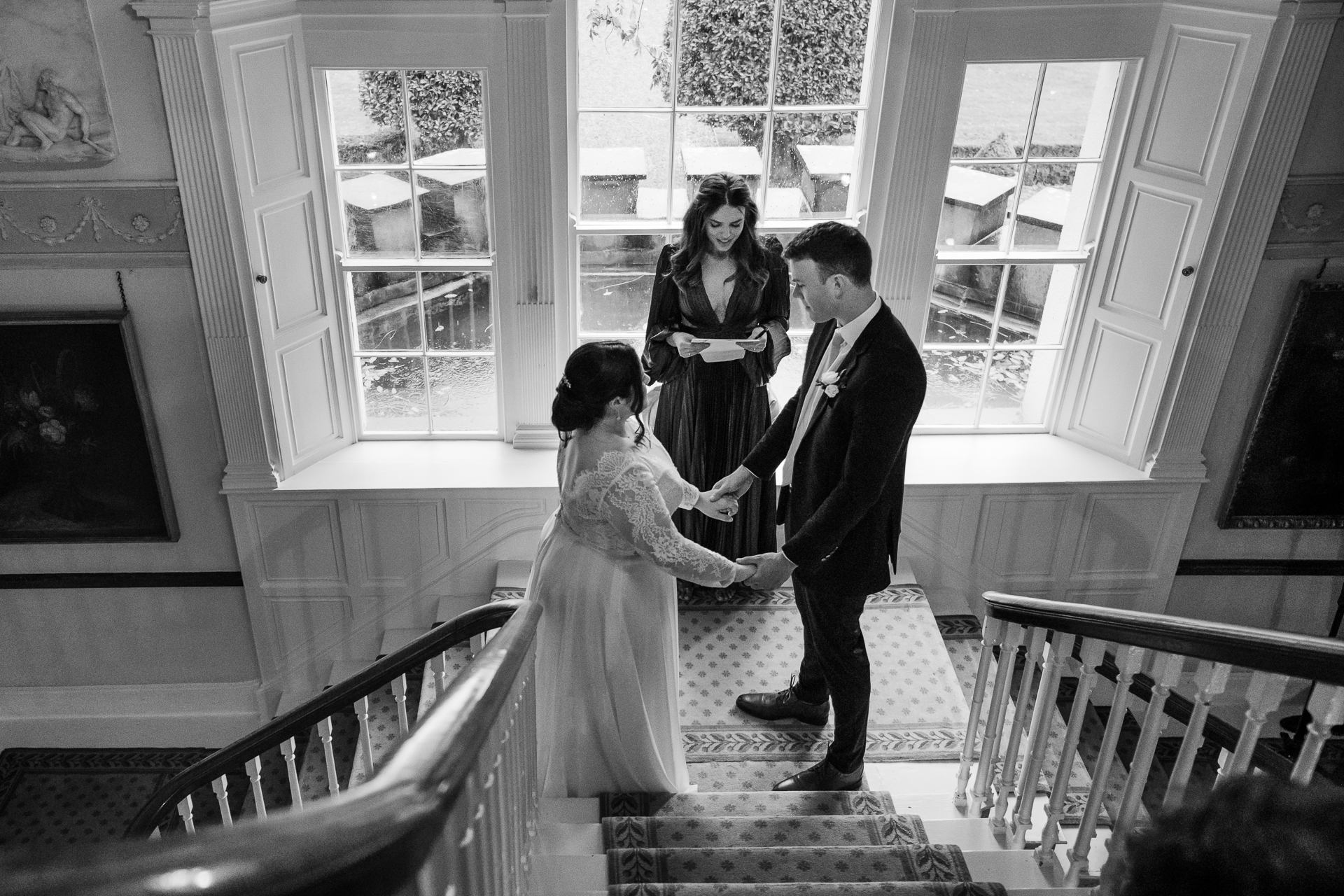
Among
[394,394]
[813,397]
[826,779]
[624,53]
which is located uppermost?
[624,53]

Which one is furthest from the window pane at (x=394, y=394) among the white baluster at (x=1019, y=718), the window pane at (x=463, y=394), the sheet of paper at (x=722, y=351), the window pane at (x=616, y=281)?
the white baluster at (x=1019, y=718)

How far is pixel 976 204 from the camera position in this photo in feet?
15.9

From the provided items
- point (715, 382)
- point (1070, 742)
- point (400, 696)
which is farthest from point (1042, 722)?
point (715, 382)

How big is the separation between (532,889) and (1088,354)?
4073mm

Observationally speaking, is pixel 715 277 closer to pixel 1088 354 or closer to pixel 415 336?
pixel 415 336

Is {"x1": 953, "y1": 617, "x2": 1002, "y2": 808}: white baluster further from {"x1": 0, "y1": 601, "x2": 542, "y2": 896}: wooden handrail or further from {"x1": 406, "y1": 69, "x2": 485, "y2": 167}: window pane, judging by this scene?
{"x1": 406, "y1": 69, "x2": 485, "y2": 167}: window pane

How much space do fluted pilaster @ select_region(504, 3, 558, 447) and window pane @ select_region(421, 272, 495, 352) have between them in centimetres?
28

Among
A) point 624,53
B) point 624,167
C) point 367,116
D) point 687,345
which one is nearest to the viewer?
point 687,345

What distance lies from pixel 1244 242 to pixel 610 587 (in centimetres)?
347

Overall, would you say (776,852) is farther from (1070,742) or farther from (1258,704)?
(1258,704)

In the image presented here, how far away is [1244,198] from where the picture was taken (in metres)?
4.43

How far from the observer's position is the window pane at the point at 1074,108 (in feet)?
15.1

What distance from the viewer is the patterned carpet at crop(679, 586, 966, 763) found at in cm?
389

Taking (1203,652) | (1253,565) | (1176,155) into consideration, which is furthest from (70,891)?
(1253,565)
